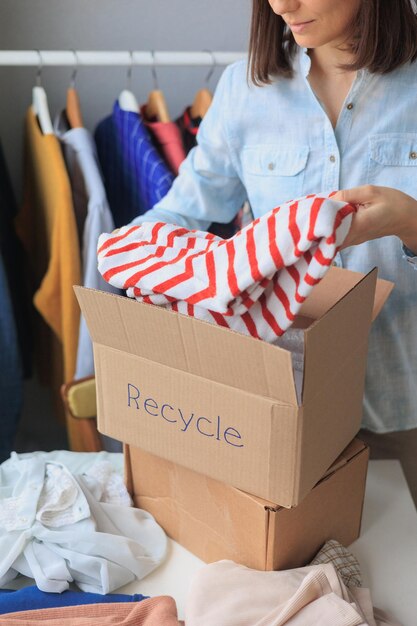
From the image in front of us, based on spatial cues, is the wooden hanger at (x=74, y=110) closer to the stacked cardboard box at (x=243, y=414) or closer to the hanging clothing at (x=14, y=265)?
the hanging clothing at (x=14, y=265)

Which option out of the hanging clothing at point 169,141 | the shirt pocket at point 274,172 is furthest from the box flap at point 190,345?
the hanging clothing at point 169,141

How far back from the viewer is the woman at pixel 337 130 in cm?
99

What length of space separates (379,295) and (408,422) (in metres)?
0.30

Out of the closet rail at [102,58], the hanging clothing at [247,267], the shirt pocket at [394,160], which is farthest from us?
the closet rail at [102,58]

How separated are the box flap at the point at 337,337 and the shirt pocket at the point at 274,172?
333 millimetres

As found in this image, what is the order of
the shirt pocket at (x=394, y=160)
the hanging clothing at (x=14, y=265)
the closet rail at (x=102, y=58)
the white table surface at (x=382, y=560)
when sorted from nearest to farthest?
the white table surface at (x=382, y=560)
the shirt pocket at (x=394, y=160)
the closet rail at (x=102, y=58)
the hanging clothing at (x=14, y=265)

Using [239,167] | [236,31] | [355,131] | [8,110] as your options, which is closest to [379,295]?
[355,131]

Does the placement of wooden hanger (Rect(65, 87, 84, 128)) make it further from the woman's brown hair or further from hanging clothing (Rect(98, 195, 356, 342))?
hanging clothing (Rect(98, 195, 356, 342))

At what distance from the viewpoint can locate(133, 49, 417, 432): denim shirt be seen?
1056 mm

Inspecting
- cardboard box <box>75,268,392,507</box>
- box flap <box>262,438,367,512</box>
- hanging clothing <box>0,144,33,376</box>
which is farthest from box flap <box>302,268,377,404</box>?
hanging clothing <box>0,144,33,376</box>

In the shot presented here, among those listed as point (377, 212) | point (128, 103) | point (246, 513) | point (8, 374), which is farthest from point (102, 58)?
point (246, 513)

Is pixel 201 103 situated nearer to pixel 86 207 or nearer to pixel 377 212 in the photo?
pixel 86 207

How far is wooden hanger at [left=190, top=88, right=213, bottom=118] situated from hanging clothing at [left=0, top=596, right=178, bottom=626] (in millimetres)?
947

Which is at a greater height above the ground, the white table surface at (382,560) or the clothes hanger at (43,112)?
the clothes hanger at (43,112)
